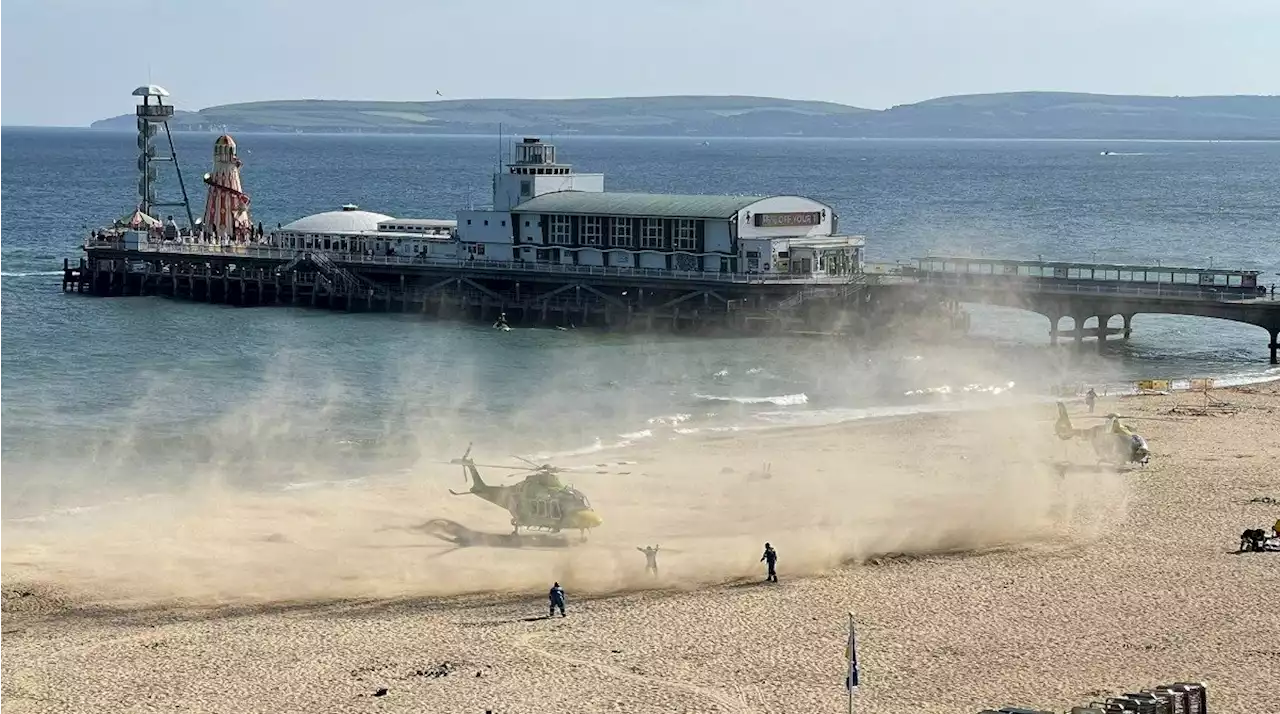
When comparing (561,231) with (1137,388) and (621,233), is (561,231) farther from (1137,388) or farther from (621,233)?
(1137,388)

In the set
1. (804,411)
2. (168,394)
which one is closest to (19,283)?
(168,394)

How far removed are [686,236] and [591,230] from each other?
526cm

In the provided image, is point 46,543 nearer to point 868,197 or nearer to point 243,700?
point 243,700

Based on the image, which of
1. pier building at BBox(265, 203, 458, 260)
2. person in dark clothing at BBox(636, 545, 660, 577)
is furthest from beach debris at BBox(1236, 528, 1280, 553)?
pier building at BBox(265, 203, 458, 260)

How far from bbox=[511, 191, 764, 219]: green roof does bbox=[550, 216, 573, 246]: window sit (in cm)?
56

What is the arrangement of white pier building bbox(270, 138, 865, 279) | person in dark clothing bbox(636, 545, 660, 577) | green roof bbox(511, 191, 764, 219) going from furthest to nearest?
green roof bbox(511, 191, 764, 219) < white pier building bbox(270, 138, 865, 279) < person in dark clothing bbox(636, 545, 660, 577)

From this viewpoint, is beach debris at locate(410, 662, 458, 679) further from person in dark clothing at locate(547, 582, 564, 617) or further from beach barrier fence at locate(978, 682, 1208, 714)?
beach barrier fence at locate(978, 682, 1208, 714)

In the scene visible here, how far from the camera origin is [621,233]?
8256cm

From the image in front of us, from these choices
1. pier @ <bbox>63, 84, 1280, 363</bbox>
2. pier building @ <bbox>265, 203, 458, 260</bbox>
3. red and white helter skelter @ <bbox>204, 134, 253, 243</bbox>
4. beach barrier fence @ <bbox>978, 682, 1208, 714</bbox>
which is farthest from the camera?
red and white helter skelter @ <bbox>204, 134, 253, 243</bbox>

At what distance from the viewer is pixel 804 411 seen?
2352 inches

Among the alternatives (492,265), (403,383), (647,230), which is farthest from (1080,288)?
(403,383)

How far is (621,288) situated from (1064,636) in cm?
5047

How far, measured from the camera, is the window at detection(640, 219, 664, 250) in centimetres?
8144

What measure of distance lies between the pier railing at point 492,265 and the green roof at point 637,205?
97.7 inches
